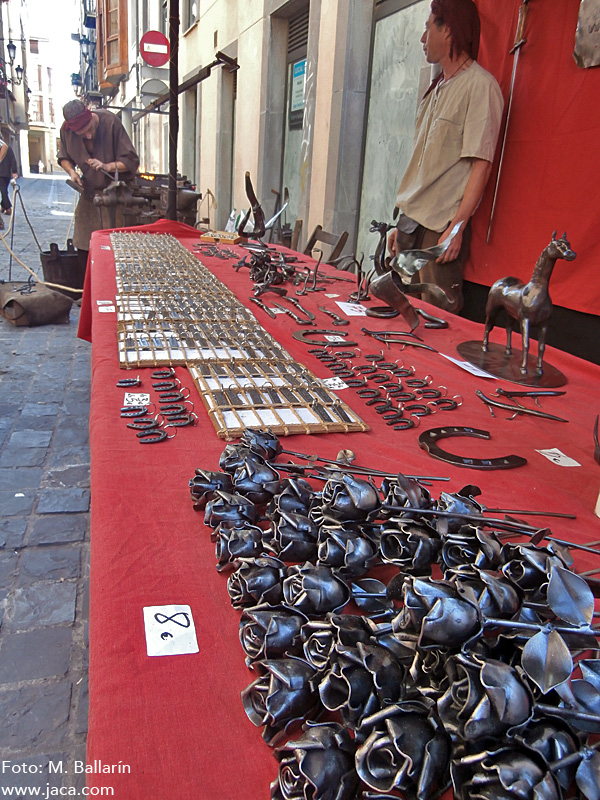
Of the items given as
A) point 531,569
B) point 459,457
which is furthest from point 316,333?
point 531,569

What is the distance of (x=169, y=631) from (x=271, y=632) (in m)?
0.17

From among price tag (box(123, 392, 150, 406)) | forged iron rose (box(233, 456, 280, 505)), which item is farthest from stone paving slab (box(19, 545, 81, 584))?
forged iron rose (box(233, 456, 280, 505))

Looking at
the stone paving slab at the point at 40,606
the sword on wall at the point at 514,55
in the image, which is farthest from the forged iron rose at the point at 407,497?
the sword on wall at the point at 514,55

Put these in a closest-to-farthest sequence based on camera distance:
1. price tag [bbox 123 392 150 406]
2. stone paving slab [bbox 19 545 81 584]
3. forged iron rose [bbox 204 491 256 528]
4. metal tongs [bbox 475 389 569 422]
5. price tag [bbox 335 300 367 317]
Answer: 1. forged iron rose [bbox 204 491 256 528]
2. price tag [bbox 123 392 150 406]
3. metal tongs [bbox 475 389 569 422]
4. stone paving slab [bbox 19 545 81 584]
5. price tag [bbox 335 300 367 317]

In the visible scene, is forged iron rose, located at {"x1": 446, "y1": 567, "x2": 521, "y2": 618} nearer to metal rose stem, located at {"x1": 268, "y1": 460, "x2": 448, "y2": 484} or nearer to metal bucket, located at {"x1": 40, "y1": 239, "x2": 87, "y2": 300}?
metal rose stem, located at {"x1": 268, "y1": 460, "x2": 448, "y2": 484}

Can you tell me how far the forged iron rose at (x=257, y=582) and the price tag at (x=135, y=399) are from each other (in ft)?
2.44

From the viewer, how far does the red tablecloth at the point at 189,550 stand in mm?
610

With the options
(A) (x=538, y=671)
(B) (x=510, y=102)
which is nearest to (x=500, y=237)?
(B) (x=510, y=102)

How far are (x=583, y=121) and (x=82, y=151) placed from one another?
464cm

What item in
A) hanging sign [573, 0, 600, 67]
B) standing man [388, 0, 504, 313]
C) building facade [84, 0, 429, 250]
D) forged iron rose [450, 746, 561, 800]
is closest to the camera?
forged iron rose [450, 746, 561, 800]

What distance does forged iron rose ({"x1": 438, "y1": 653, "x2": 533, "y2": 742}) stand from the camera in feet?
1.68

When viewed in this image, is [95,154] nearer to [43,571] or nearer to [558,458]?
[43,571]

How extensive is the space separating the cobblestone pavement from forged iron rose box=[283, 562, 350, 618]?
1.08 meters

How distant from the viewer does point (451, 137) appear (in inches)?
127
